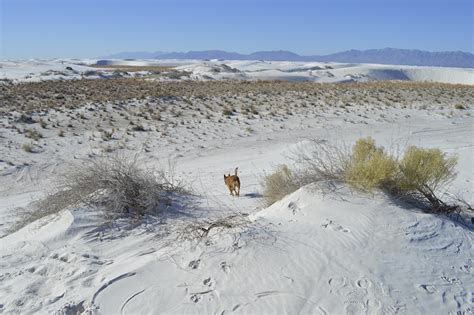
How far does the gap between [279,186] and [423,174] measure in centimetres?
191

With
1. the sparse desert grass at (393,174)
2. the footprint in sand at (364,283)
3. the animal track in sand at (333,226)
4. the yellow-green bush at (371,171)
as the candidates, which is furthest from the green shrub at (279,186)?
the footprint in sand at (364,283)

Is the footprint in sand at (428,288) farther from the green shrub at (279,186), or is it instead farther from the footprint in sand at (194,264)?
the green shrub at (279,186)

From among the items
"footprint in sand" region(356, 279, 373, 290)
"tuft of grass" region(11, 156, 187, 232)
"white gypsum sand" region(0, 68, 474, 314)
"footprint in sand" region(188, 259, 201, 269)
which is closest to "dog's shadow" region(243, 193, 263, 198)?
"white gypsum sand" region(0, 68, 474, 314)

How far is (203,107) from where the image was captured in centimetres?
1955

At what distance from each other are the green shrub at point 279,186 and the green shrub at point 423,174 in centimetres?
143

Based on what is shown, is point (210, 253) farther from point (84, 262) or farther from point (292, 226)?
point (84, 262)

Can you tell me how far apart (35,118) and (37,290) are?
13.0 metres

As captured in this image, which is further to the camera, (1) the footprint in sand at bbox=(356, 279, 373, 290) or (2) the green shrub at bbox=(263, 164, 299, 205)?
(2) the green shrub at bbox=(263, 164, 299, 205)

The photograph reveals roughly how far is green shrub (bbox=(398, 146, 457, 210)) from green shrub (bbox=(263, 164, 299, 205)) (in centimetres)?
143

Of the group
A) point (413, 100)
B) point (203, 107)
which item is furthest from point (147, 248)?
point (413, 100)

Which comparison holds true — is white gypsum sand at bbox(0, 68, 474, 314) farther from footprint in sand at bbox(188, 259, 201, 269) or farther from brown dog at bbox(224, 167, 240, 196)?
brown dog at bbox(224, 167, 240, 196)

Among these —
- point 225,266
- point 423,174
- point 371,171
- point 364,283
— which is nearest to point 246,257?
point 225,266

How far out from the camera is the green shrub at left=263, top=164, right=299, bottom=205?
20.7 feet

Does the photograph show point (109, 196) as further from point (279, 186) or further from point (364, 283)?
point (364, 283)
